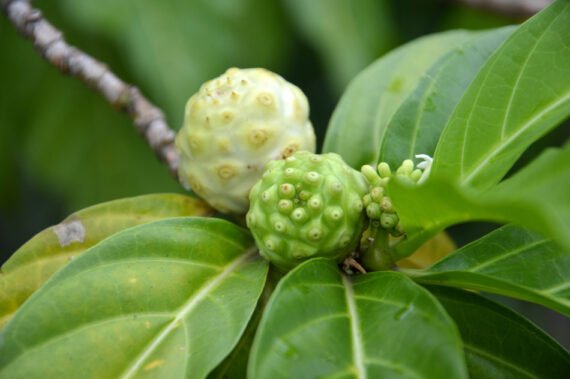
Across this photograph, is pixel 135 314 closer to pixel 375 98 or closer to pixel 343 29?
pixel 375 98

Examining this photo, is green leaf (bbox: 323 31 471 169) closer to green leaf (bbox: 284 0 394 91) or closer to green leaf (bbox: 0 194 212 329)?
green leaf (bbox: 0 194 212 329)

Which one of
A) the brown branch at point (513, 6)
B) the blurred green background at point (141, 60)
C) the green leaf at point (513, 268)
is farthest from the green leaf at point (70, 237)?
the brown branch at point (513, 6)

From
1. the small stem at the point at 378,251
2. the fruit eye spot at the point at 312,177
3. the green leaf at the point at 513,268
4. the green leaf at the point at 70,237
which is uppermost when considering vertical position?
the fruit eye spot at the point at 312,177

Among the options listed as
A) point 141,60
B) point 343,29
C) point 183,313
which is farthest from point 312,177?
point 343,29

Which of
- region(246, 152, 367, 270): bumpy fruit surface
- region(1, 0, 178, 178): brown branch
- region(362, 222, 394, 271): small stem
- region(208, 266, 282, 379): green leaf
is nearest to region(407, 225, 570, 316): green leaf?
region(362, 222, 394, 271): small stem

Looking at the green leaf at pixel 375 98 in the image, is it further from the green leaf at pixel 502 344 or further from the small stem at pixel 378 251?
the green leaf at pixel 502 344

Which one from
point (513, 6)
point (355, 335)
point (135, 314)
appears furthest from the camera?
point (513, 6)

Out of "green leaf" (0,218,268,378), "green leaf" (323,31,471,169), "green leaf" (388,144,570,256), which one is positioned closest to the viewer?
"green leaf" (388,144,570,256)
